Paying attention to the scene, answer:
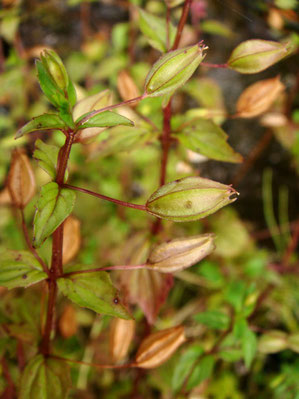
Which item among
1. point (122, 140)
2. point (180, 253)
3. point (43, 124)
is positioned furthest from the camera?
point (122, 140)

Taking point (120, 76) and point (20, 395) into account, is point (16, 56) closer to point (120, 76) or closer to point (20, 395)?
point (120, 76)

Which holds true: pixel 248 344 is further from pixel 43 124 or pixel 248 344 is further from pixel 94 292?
pixel 43 124

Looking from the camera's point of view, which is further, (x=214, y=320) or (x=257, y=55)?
(x=214, y=320)

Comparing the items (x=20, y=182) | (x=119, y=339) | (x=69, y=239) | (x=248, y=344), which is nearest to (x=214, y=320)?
(x=248, y=344)

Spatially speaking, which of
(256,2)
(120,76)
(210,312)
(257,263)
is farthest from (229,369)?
(256,2)

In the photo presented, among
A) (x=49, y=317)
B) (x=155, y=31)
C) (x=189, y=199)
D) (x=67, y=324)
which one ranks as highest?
(x=155, y=31)

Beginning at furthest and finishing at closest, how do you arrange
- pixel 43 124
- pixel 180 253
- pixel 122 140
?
pixel 122 140 < pixel 180 253 < pixel 43 124

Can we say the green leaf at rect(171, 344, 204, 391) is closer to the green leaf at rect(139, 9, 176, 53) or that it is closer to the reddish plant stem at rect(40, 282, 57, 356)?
the reddish plant stem at rect(40, 282, 57, 356)
